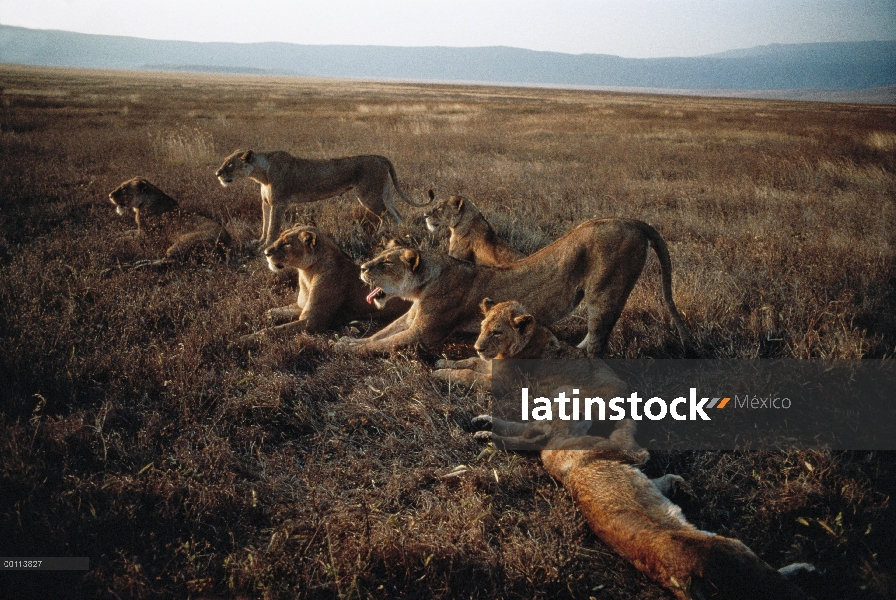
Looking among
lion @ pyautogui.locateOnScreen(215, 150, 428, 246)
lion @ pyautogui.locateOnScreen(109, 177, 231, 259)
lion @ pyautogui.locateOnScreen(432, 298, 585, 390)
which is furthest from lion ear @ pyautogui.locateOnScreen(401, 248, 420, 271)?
lion @ pyautogui.locateOnScreen(215, 150, 428, 246)

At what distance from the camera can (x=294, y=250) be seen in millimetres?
6746

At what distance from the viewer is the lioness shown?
566cm

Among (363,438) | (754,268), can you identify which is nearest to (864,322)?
(754,268)

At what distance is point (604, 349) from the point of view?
5.92m

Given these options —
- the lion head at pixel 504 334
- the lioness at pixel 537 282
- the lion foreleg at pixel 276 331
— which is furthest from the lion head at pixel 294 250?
the lion head at pixel 504 334

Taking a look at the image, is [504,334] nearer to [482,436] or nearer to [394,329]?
[482,436]

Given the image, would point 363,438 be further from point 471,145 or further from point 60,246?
point 471,145

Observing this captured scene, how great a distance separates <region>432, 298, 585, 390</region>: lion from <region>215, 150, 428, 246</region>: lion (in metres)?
4.87

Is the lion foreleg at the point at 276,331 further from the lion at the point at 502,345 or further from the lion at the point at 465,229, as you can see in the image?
the lion at the point at 465,229

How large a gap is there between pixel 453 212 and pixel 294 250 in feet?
8.64

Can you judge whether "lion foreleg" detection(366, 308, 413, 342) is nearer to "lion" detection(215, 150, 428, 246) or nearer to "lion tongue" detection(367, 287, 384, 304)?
"lion tongue" detection(367, 287, 384, 304)

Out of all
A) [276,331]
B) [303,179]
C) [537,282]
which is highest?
[303,179]

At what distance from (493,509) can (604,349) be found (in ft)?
8.53

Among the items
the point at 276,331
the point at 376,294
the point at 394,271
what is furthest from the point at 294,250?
the point at 394,271
